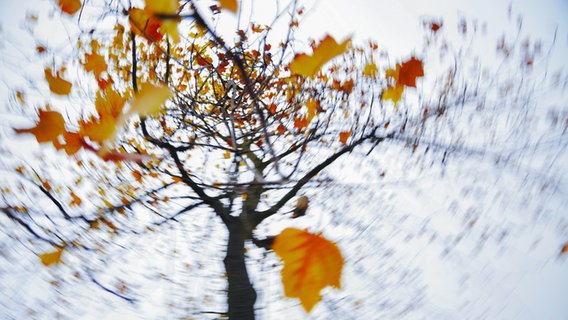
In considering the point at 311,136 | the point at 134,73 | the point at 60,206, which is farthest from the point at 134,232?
the point at 311,136

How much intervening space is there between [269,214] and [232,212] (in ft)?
2.80

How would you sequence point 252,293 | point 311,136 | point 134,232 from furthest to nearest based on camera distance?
1. point 311,136
2. point 134,232
3. point 252,293

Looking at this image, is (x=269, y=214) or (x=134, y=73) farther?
(x=269, y=214)

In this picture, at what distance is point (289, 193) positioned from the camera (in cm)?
355

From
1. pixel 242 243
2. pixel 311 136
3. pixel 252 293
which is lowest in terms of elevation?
pixel 252 293

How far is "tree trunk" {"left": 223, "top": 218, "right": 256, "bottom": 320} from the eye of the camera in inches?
121

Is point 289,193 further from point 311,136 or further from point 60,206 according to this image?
point 60,206

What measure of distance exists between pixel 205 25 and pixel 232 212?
361 cm

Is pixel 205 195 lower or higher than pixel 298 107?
lower

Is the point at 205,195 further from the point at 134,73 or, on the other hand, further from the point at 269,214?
the point at 134,73

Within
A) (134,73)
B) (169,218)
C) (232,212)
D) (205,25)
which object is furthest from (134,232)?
(205,25)

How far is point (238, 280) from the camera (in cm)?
330

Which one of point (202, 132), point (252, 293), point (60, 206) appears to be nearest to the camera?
point (60, 206)

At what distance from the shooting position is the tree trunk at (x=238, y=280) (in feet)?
10.1
